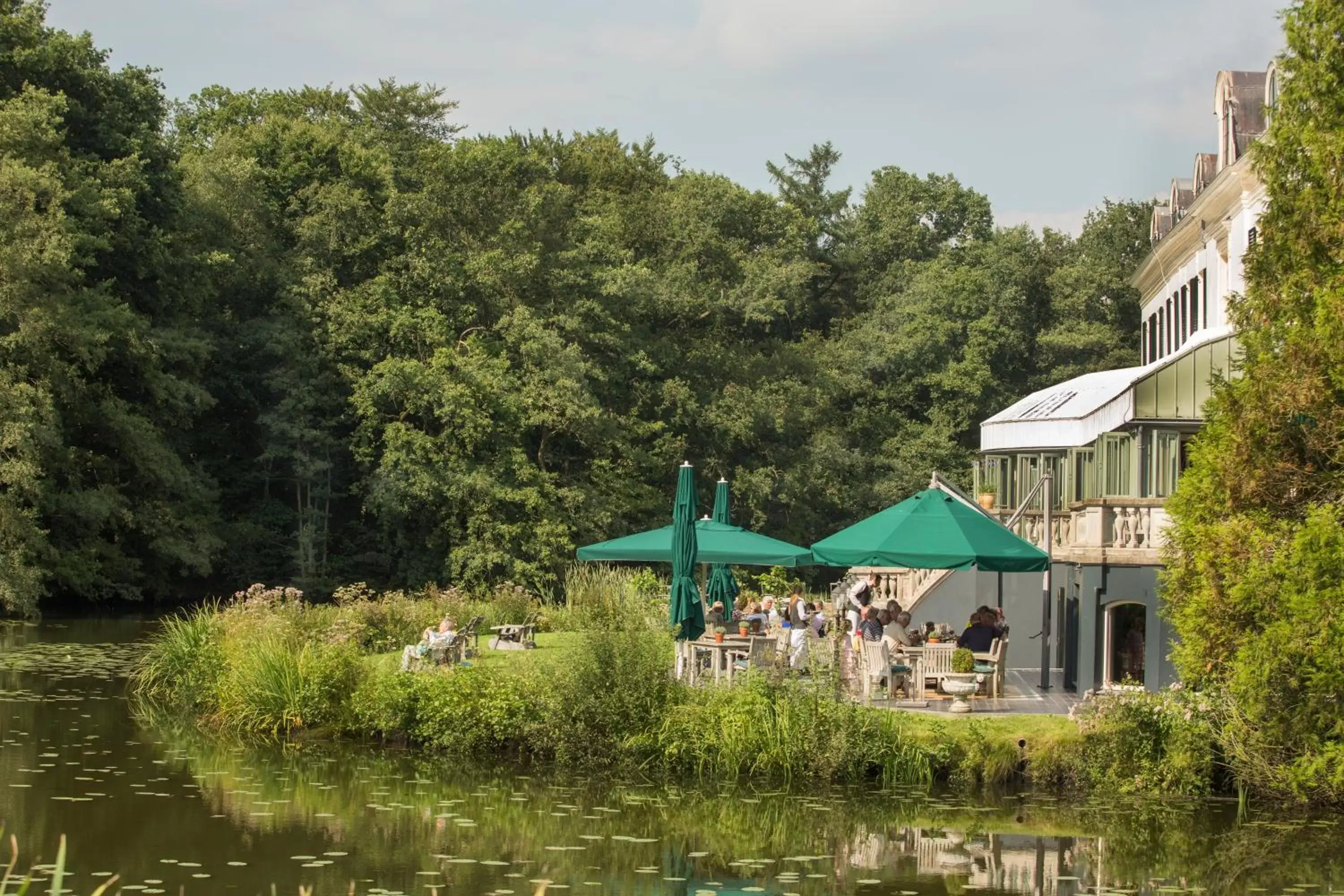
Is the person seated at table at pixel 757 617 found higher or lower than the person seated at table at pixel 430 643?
higher

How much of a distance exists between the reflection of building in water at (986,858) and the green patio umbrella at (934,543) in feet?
15.1

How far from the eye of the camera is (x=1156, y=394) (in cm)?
2117

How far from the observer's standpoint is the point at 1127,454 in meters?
23.2

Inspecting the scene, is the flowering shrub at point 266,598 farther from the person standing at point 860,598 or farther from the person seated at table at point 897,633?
the person seated at table at point 897,633

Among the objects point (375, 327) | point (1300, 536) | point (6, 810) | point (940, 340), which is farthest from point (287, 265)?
point (1300, 536)

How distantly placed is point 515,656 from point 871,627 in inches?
186

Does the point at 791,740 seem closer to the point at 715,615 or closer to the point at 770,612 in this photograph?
the point at 715,615

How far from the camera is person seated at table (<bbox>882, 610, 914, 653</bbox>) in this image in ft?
63.6

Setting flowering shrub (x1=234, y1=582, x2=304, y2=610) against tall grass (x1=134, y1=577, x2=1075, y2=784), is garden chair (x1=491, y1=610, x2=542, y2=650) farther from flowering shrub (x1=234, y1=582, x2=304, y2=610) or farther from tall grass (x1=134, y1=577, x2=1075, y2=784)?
flowering shrub (x1=234, y1=582, x2=304, y2=610)

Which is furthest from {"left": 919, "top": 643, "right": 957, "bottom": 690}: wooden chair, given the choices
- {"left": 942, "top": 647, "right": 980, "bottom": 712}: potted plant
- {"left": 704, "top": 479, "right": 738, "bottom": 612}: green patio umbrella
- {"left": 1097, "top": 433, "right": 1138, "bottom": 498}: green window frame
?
{"left": 704, "top": 479, "right": 738, "bottom": 612}: green patio umbrella

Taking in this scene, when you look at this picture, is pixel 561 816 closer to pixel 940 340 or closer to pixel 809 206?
pixel 940 340

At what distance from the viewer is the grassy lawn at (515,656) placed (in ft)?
61.6

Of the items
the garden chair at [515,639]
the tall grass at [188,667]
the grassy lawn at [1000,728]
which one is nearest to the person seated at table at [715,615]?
the garden chair at [515,639]

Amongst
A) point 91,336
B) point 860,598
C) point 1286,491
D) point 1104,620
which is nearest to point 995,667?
point 1104,620
